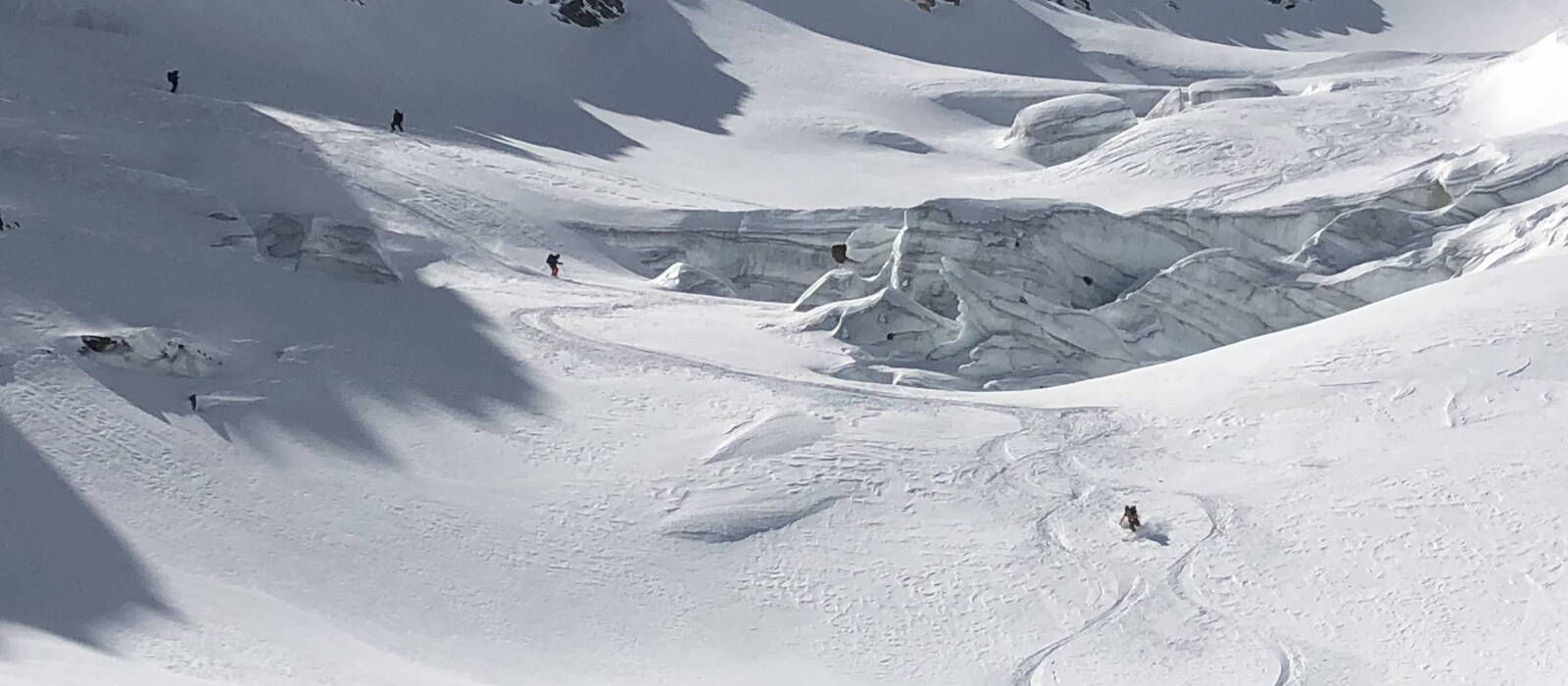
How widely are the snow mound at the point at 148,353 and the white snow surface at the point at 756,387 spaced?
0.28ft

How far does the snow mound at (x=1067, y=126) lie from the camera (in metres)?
49.9

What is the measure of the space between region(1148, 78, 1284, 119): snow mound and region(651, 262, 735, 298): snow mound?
17.5m

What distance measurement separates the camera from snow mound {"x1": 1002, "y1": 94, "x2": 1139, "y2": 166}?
4994cm

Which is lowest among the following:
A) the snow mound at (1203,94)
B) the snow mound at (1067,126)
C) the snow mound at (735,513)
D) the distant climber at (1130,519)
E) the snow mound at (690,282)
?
the snow mound at (735,513)

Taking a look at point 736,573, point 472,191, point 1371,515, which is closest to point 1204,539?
point 1371,515

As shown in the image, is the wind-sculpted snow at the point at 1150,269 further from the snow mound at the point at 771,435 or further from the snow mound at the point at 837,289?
the snow mound at the point at 771,435

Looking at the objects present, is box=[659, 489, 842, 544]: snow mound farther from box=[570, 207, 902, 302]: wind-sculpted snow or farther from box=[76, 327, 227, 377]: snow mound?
box=[570, 207, 902, 302]: wind-sculpted snow

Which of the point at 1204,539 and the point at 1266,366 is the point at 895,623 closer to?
the point at 1204,539

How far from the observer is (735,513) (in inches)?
1020

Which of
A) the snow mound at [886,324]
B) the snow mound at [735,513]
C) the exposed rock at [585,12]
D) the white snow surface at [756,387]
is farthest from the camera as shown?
the exposed rock at [585,12]

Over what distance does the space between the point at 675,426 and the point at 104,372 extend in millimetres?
8221

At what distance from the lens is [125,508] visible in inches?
933

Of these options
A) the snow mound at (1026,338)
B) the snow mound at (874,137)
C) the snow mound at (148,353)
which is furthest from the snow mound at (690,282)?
the snow mound at (874,137)

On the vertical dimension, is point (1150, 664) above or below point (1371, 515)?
below
